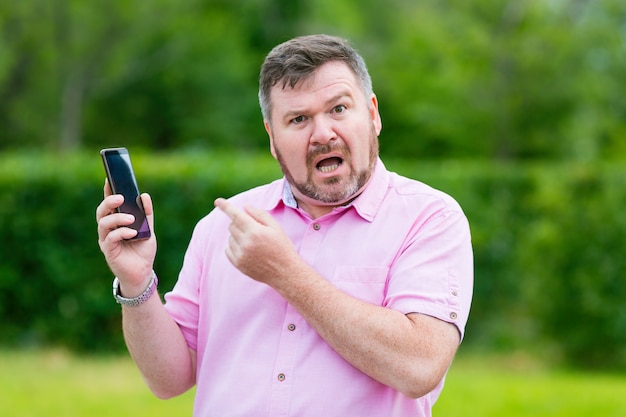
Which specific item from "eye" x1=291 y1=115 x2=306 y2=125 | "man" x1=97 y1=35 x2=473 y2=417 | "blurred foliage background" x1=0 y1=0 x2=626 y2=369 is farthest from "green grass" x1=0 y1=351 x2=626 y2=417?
"eye" x1=291 y1=115 x2=306 y2=125

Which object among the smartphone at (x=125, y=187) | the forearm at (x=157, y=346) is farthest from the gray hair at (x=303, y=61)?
the forearm at (x=157, y=346)

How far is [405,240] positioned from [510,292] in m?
9.57

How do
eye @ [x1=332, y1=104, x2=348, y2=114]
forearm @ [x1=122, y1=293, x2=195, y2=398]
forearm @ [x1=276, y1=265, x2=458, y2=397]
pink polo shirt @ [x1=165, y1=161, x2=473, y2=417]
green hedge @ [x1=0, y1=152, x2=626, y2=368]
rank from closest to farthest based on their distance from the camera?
forearm @ [x1=276, y1=265, x2=458, y2=397]
pink polo shirt @ [x1=165, y1=161, x2=473, y2=417]
eye @ [x1=332, y1=104, x2=348, y2=114]
forearm @ [x1=122, y1=293, x2=195, y2=398]
green hedge @ [x1=0, y1=152, x2=626, y2=368]

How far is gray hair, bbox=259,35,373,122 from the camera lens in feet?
8.86

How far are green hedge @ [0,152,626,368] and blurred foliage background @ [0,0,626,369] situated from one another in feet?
0.06

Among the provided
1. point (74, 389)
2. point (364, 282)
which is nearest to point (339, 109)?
point (364, 282)

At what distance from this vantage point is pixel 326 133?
2.69m

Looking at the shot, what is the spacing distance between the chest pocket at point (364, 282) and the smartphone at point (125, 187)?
0.59 metres

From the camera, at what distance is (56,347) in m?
9.95

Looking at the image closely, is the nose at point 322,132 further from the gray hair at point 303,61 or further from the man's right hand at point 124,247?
the man's right hand at point 124,247

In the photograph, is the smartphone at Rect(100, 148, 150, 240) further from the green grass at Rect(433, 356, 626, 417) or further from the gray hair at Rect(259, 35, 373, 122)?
the green grass at Rect(433, 356, 626, 417)

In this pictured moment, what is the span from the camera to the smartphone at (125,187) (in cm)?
275

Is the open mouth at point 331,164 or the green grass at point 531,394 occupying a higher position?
the green grass at point 531,394

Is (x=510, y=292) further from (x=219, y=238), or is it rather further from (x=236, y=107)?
(x=236, y=107)
